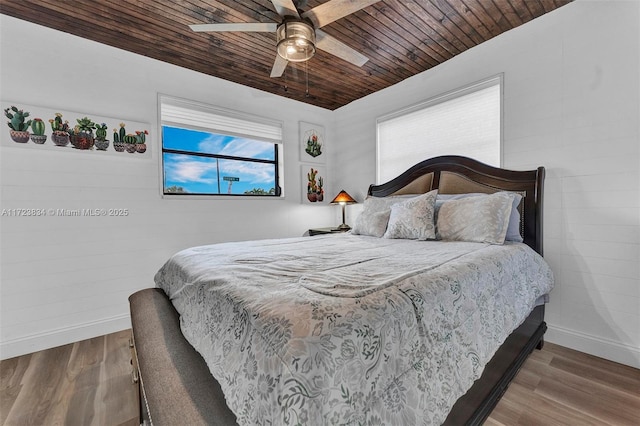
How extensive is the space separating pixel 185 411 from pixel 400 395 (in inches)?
26.2

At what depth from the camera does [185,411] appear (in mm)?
875

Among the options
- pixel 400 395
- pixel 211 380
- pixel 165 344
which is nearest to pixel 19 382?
pixel 165 344

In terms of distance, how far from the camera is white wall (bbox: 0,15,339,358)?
227 centimetres

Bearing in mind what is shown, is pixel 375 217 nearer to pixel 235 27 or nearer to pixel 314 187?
pixel 314 187

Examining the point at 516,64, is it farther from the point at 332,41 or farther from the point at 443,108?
the point at 332,41

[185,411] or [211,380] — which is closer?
[185,411]

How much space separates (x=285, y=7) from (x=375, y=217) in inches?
72.0

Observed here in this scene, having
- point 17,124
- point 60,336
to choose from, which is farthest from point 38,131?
point 60,336

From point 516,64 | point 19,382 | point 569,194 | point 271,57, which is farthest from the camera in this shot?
point 271,57

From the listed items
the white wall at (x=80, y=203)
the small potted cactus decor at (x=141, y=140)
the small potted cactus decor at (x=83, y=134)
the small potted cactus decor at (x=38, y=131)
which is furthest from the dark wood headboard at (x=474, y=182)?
the small potted cactus decor at (x=38, y=131)

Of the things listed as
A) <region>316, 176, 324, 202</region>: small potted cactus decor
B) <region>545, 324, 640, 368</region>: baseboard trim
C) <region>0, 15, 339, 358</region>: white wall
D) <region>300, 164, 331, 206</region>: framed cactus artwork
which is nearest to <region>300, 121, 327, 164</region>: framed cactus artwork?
<region>300, 164, 331, 206</region>: framed cactus artwork

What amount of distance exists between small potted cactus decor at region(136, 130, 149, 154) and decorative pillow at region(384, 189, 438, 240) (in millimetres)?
2519

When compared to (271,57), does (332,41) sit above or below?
below

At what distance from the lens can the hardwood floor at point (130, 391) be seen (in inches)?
59.0
